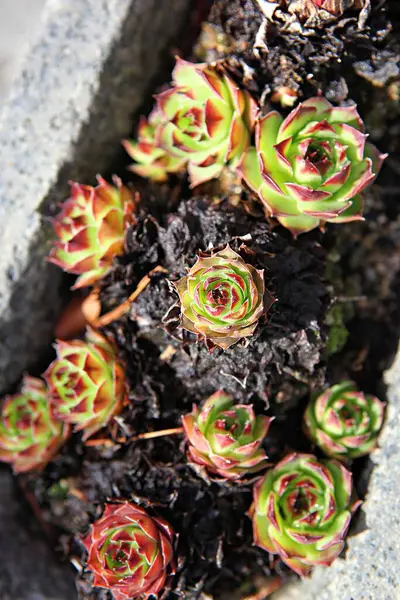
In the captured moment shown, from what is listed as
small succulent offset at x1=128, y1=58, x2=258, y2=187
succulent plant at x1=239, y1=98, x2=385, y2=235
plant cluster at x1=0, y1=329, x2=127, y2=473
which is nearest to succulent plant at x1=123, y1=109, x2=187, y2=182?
small succulent offset at x1=128, y1=58, x2=258, y2=187

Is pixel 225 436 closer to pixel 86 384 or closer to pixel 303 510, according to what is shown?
pixel 303 510

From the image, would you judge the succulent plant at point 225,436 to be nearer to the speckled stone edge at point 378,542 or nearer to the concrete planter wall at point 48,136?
the speckled stone edge at point 378,542

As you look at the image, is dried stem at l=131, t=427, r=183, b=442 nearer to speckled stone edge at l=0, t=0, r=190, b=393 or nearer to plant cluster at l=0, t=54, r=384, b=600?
plant cluster at l=0, t=54, r=384, b=600

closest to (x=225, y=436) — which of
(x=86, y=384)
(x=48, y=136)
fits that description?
(x=86, y=384)

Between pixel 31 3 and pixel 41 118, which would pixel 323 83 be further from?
pixel 31 3

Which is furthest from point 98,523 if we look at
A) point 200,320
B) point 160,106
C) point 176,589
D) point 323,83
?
point 323,83

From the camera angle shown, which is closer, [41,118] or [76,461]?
[41,118]
